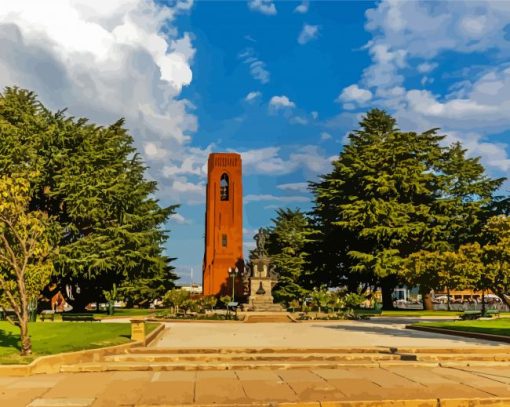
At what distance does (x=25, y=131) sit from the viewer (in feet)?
110

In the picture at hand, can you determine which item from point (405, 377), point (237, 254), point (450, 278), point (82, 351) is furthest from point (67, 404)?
point (237, 254)

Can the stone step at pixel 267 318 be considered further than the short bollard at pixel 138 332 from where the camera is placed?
Yes

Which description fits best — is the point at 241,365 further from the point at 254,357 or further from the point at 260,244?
the point at 260,244

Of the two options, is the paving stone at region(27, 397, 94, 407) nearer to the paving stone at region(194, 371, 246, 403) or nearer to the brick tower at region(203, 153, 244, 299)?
the paving stone at region(194, 371, 246, 403)

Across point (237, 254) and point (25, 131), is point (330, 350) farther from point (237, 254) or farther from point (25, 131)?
point (237, 254)

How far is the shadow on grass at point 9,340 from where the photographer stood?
49.7ft

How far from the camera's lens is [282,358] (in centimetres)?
1387

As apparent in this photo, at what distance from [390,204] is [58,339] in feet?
105

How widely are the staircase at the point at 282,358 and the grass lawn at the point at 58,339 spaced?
1244 mm

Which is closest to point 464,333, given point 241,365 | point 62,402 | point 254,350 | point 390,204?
point 254,350

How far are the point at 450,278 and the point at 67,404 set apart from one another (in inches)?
604

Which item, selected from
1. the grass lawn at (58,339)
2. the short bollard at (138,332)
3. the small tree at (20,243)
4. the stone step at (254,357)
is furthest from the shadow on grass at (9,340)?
the stone step at (254,357)

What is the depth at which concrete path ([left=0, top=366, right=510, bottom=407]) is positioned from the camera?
29.6 feet

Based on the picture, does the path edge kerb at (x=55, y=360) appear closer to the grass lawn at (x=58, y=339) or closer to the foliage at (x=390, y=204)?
the grass lawn at (x=58, y=339)
